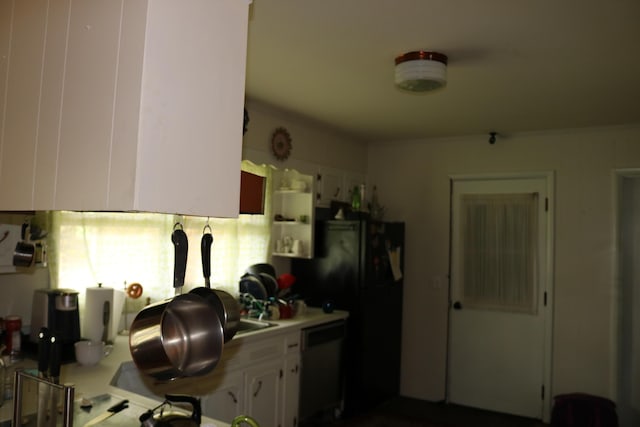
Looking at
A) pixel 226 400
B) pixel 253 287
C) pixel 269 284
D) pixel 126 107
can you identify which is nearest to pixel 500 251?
pixel 269 284

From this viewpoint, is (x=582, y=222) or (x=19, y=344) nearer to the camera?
(x=19, y=344)

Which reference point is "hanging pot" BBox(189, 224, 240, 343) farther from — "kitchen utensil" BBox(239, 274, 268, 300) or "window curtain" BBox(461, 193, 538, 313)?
"window curtain" BBox(461, 193, 538, 313)

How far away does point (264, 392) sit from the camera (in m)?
Result: 3.31

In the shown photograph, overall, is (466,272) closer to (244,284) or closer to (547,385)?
(547,385)

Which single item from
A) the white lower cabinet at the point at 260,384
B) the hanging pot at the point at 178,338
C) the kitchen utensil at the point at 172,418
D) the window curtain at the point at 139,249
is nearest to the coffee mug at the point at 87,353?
the window curtain at the point at 139,249

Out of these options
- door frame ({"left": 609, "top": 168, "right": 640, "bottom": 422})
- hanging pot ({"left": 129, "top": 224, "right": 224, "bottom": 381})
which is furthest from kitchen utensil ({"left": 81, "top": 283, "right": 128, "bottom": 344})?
door frame ({"left": 609, "top": 168, "right": 640, "bottom": 422})

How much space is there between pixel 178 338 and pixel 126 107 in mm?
741

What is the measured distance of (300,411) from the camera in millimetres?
3654

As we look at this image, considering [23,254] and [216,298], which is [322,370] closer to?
[23,254]

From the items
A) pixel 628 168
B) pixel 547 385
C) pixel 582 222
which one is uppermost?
pixel 628 168

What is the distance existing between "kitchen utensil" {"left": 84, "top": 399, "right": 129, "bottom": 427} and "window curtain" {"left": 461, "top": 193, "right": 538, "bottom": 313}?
11.5ft

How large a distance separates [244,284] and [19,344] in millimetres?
1645

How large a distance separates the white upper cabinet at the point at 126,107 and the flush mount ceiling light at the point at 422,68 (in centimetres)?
155

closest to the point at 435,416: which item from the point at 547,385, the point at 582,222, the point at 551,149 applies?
the point at 547,385
